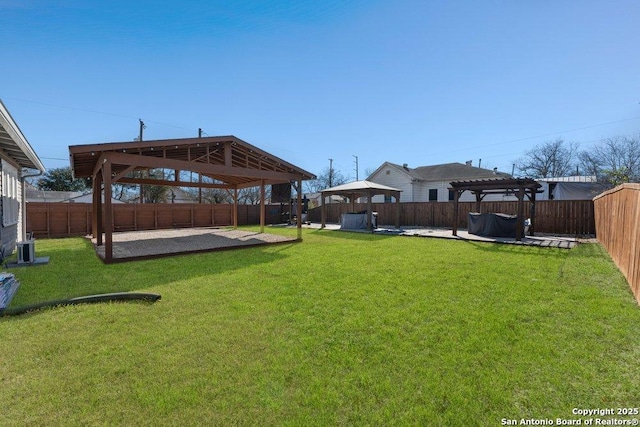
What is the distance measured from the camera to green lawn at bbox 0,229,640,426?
1942mm

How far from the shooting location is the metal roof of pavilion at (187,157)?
756 centimetres

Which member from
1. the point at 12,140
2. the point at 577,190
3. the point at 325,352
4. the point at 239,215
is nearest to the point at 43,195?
the point at 239,215

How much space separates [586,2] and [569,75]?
6.39 m

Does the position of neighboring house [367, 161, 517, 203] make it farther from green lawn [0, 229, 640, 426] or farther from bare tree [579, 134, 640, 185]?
green lawn [0, 229, 640, 426]

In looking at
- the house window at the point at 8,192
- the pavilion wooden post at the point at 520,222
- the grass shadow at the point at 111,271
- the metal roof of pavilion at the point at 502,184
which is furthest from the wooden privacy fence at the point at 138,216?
the pavilion wooden post at the point at 520,222

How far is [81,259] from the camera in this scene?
24.2 feet

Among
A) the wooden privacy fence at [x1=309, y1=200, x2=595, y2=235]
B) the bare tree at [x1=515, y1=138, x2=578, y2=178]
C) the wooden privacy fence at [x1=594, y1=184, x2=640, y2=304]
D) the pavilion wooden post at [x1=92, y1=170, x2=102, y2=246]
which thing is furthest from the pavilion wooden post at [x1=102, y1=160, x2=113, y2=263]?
the bare tree at [x1=515, y1=138, x2=578, y2=178]

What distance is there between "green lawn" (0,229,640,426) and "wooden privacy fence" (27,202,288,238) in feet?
33.6

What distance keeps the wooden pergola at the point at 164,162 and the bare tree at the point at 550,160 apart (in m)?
37.9

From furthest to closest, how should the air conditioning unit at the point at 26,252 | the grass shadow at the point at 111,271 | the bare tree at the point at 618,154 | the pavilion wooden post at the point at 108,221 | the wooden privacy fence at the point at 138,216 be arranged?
the bare tree at the point at 618,154
the wooden privacy fence at the point at 138,216
the pavilion wooden post at the point at 108,221
the air conditioning unit at the point at 26,252
the grass shadow at the point at 111,271

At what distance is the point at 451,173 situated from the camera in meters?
21.9

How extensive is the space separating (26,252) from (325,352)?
7.59 m

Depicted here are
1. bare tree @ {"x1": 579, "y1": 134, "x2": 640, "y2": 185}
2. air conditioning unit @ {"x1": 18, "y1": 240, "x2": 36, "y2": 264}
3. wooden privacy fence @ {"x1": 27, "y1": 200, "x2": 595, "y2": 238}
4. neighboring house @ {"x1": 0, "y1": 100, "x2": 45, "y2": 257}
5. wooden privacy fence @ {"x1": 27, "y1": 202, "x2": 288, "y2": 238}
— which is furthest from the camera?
bare tree @ {"x1": 579, "y1": 134, "x2": 640, "y2": 185}

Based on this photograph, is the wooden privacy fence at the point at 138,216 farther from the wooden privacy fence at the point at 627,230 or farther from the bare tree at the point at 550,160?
the bare tree at the point at 550,160
